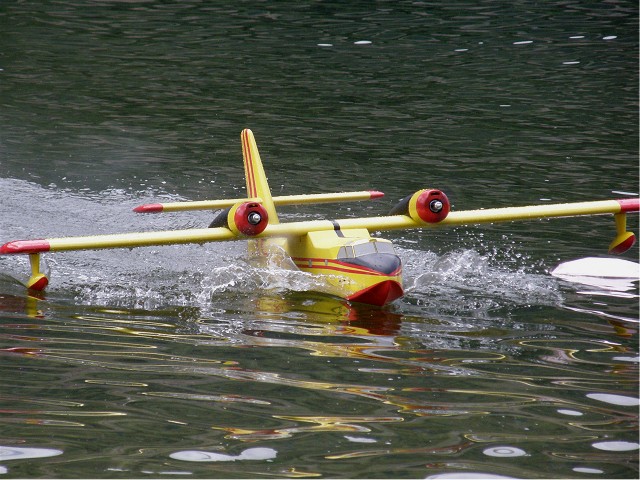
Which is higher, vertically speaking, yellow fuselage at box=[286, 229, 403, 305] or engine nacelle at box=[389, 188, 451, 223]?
engine nacelle at box=[389, 188, 451, 223]

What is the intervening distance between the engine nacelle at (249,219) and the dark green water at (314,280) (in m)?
1.01

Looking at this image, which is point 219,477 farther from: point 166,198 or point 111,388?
point 166,198

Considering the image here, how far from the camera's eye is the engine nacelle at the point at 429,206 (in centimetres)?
1455

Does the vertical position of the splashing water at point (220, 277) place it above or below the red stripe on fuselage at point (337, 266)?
below

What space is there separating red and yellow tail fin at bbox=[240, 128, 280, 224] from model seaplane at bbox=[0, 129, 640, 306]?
1.9 inches

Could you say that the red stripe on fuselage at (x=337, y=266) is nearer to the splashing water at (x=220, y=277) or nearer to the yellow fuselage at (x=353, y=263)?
the yellow fuselage at (x=353, y=263)

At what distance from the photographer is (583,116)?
92.9 feet

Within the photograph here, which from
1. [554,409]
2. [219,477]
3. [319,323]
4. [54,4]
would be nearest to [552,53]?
[54,4]

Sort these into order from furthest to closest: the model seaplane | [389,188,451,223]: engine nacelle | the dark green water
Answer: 1. [389,188,451,223]: engine nacelle
2. the model seaplane
3. the dark green water

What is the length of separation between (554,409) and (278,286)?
5774mm

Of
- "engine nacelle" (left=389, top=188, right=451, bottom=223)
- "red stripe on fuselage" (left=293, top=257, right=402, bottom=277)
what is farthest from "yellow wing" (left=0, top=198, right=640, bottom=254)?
"red stripe on fuselage" (left=293, top=257, right=402, bottom=277)

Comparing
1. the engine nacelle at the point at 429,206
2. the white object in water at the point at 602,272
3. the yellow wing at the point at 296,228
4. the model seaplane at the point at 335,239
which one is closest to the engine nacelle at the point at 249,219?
the model seaplane at the point at 335,239

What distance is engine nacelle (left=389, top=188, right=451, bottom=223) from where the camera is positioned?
14.5 metres

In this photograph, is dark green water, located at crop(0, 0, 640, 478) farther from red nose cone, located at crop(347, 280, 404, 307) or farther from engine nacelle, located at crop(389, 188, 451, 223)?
engine nacelle, located at crop(389, 188, 451, 223)
